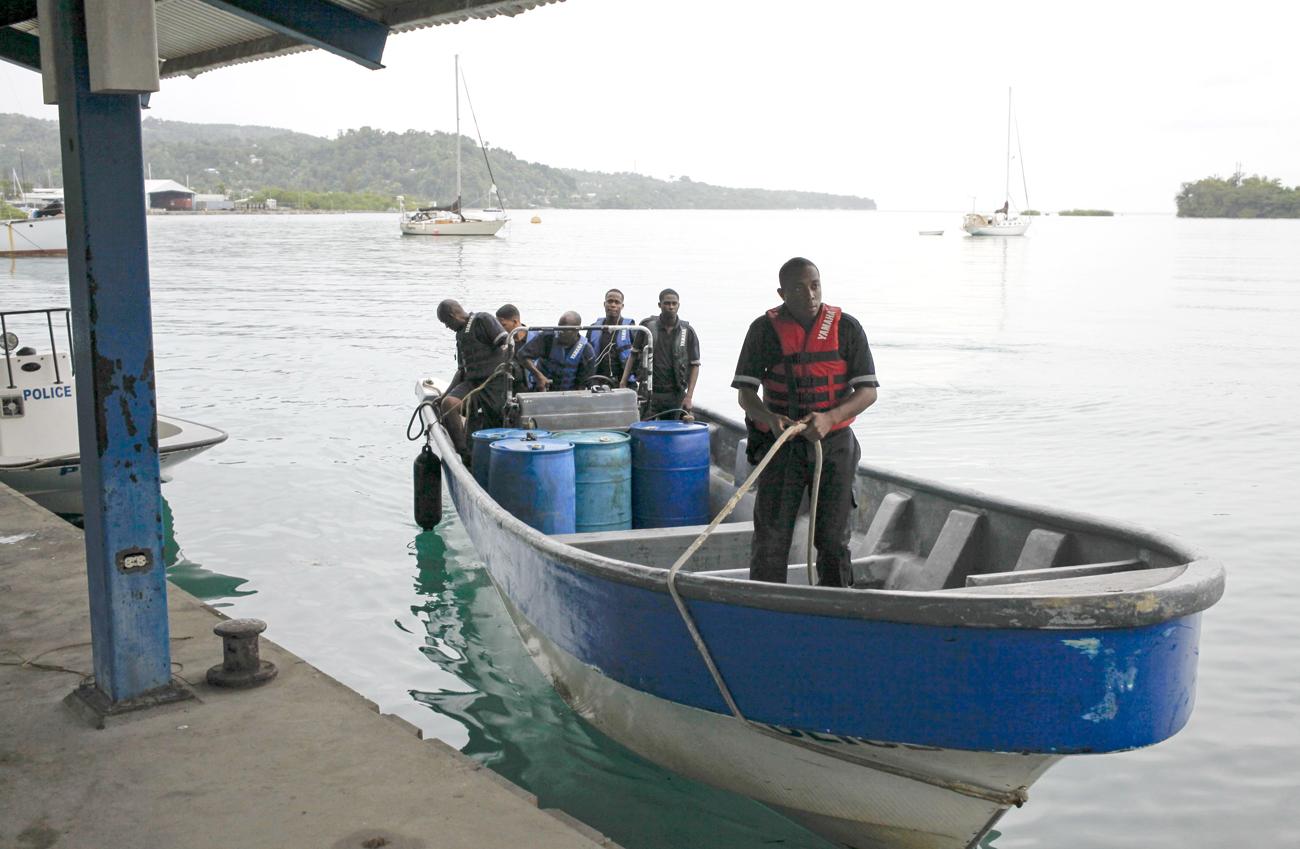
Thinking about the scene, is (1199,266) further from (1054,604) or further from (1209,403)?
(1054,604)

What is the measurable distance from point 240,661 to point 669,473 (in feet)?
11.3

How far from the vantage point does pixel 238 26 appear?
21.7ft

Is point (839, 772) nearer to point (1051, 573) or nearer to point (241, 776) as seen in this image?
point (1051, 573)

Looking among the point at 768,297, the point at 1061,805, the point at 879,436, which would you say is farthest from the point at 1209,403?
the point at 768,297

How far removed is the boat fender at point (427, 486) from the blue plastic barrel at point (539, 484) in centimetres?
217

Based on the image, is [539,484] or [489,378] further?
[489,378]

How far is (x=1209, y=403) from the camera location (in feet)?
66.6

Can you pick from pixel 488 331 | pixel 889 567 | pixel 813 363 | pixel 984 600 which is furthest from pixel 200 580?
pixel 984 600

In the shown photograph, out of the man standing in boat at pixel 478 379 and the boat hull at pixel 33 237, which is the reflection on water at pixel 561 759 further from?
the boat hull at pixel 33 237

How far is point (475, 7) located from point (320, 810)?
3.32 meters

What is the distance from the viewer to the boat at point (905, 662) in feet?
13.4

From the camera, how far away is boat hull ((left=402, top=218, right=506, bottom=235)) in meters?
84.6

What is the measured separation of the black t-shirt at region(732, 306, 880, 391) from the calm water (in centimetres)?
214

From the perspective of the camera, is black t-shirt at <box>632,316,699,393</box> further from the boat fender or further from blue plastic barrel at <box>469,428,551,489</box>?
blue plastic barrel at <box>469,428,551,489</box>
